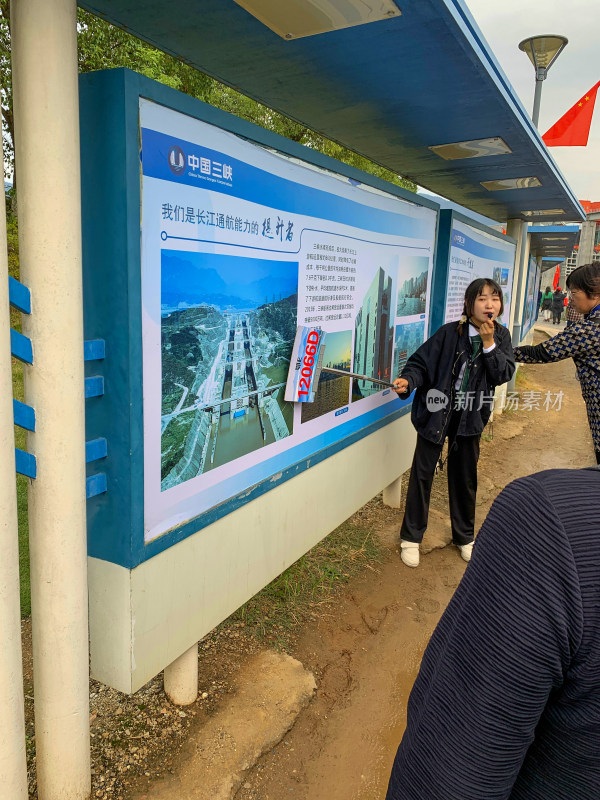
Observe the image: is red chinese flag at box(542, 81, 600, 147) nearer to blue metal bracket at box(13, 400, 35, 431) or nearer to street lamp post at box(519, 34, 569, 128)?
street lamp post at box(519, 34, 569, 128)

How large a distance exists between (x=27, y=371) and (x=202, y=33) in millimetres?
1632

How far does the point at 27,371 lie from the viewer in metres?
1.70

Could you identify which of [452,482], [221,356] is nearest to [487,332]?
[452,482]

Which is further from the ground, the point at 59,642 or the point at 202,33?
the point at 202,33

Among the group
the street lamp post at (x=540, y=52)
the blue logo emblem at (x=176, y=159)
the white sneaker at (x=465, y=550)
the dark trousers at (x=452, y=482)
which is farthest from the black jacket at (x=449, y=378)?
the street lamp post at (x=540, y=52)

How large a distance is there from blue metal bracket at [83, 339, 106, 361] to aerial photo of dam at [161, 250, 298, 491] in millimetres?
196

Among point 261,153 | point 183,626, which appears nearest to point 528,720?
point 183,626

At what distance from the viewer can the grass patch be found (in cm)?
325

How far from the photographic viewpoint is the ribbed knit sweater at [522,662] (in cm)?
69

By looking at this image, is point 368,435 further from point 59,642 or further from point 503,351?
point 59,642

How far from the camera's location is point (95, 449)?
1.92m

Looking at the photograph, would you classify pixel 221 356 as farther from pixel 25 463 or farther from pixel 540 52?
pixel 540 52

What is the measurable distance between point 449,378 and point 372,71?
1.81 metres

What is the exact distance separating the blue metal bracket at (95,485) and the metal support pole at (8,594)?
32 centimetres
